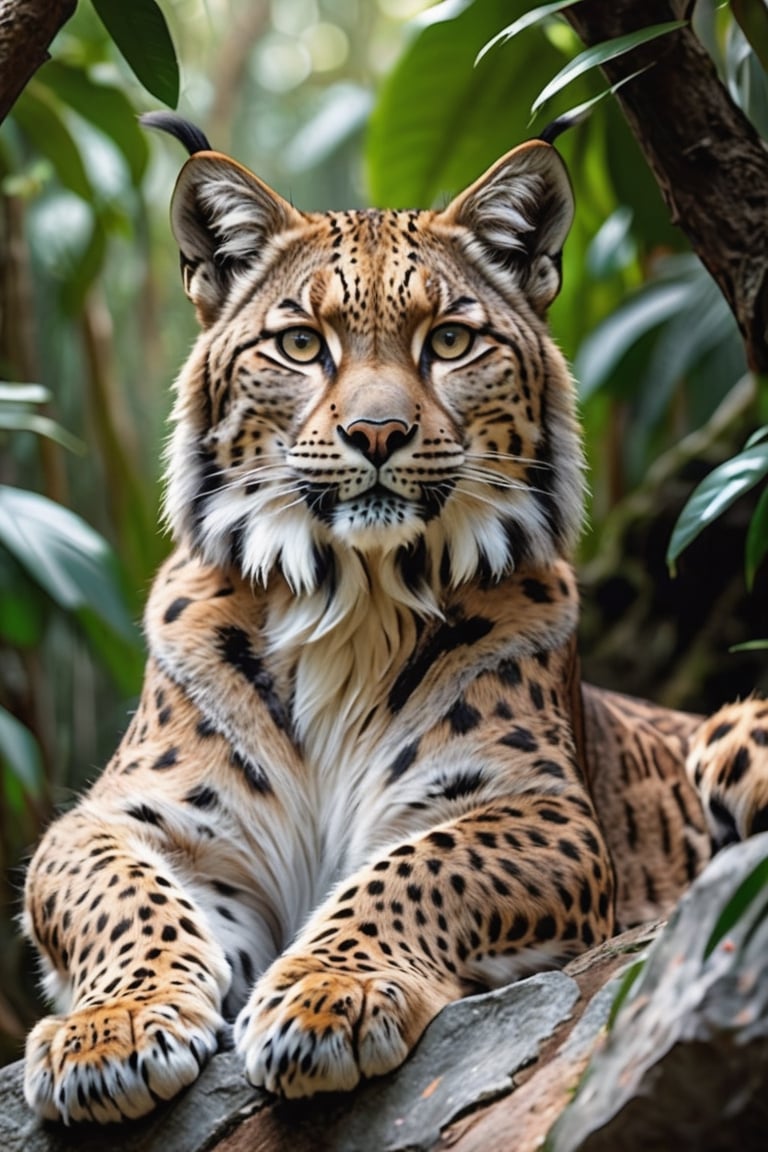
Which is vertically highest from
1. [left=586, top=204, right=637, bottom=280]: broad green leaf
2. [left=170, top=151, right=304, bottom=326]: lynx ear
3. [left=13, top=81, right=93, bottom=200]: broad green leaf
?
[left=13, top=81, right=93, bottom=200]: broad green leaf

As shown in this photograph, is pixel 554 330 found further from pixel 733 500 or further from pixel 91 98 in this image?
pixel 733 500

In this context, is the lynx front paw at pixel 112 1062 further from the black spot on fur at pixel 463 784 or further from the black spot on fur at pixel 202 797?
the black spot on fur at pixel 463 784

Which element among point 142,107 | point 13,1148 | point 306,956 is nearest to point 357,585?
point 306,956

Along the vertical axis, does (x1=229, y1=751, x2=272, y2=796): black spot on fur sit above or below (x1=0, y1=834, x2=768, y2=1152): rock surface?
above

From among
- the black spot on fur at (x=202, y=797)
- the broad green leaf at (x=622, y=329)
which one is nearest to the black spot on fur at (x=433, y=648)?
the black spot on fur at (x=202, y=797)

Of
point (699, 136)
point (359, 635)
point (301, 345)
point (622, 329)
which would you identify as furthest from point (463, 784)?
point (622, 329)

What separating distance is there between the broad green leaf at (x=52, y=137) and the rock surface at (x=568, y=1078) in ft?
16.1

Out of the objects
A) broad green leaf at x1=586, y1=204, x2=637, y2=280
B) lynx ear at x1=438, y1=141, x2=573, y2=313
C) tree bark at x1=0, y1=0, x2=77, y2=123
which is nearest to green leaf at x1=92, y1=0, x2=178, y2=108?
tree bark at x1=0, y1=0, x2=77, y2=123

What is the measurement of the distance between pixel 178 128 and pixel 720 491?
5.42 feet

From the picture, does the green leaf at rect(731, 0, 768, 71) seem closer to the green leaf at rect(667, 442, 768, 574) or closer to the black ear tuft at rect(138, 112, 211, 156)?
the green leaf at rect(667, 442, 768, 574)

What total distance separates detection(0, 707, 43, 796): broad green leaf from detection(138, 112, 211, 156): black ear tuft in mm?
2733

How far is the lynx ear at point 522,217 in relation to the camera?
419 centimetres

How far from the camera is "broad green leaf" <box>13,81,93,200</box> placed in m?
7.35

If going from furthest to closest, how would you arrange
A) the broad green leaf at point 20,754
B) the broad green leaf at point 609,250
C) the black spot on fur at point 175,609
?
the broad green leaf at point 609,250
the broad green leaf at point 20,754
the black spot on fur at point 175,609
